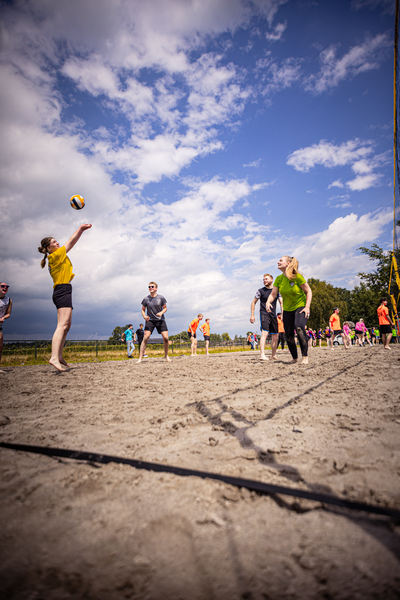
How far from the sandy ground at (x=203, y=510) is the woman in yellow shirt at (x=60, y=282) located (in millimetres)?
2520

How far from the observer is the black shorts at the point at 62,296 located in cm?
484

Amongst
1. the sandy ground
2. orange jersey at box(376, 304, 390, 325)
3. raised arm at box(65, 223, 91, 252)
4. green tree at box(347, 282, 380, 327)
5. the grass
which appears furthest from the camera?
green tree at box(347, 282, 380, 327)

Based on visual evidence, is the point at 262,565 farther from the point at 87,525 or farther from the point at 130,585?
the point at 87,525

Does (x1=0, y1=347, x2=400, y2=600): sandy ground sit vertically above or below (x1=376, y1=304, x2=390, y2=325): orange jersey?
below

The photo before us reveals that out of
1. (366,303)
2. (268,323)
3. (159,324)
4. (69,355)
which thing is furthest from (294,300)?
(366,303)

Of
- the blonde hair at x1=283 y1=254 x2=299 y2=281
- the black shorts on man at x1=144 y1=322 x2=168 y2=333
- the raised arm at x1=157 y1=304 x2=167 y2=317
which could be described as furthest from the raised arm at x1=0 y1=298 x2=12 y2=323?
the blonde hair at x1=283 y1=254 x2=299 y2=281

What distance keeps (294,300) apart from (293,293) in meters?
0.16

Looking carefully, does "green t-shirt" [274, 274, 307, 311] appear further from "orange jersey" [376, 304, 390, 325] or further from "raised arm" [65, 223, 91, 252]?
"orange jersey" [376, 304, 390, 325]

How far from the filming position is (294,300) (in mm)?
6059

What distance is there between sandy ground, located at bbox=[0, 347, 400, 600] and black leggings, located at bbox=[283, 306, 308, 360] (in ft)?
10.9

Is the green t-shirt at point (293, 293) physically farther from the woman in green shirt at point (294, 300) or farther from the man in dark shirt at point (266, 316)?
the man in dark shirt at point (266, 316)

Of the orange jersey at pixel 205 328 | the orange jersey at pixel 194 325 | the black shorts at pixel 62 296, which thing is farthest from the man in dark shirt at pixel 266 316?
the orange jersey at pixel 205 328

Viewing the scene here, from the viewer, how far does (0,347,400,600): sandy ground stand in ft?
2.68

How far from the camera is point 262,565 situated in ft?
2.88
